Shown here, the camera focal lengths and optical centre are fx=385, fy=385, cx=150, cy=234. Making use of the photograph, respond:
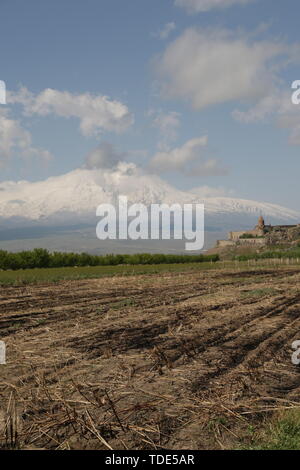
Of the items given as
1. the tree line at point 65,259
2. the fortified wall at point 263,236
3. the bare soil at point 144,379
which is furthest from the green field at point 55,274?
the fortified wall at point 263,236

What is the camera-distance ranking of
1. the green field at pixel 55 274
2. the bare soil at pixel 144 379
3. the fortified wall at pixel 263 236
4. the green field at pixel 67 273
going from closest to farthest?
the bare soil at pixel 144 379 < the green field at pixel 55 274 < the green field at pixel 67 273 < the fortified wall at pixel 263 236

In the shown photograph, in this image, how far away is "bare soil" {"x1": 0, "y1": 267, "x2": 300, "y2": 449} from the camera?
5074 mm

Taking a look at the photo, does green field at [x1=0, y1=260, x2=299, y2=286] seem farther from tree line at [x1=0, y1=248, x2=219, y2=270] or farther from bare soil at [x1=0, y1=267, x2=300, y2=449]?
bare soil at [x1=0, y1=267, x2=300, y2=449]

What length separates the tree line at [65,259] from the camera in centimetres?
5711

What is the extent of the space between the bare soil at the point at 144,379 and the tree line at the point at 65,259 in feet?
151

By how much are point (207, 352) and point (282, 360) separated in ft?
5.25

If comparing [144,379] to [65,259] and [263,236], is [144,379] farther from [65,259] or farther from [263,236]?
[263,236]

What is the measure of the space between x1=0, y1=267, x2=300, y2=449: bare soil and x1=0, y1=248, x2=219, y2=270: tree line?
46.1 meters

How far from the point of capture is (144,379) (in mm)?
6996

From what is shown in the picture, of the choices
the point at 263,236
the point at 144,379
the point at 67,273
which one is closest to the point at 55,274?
the point at 67,273

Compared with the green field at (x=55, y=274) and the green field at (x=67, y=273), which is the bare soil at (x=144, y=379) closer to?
the green field at (x=55, y=274)

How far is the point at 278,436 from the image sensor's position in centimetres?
494
